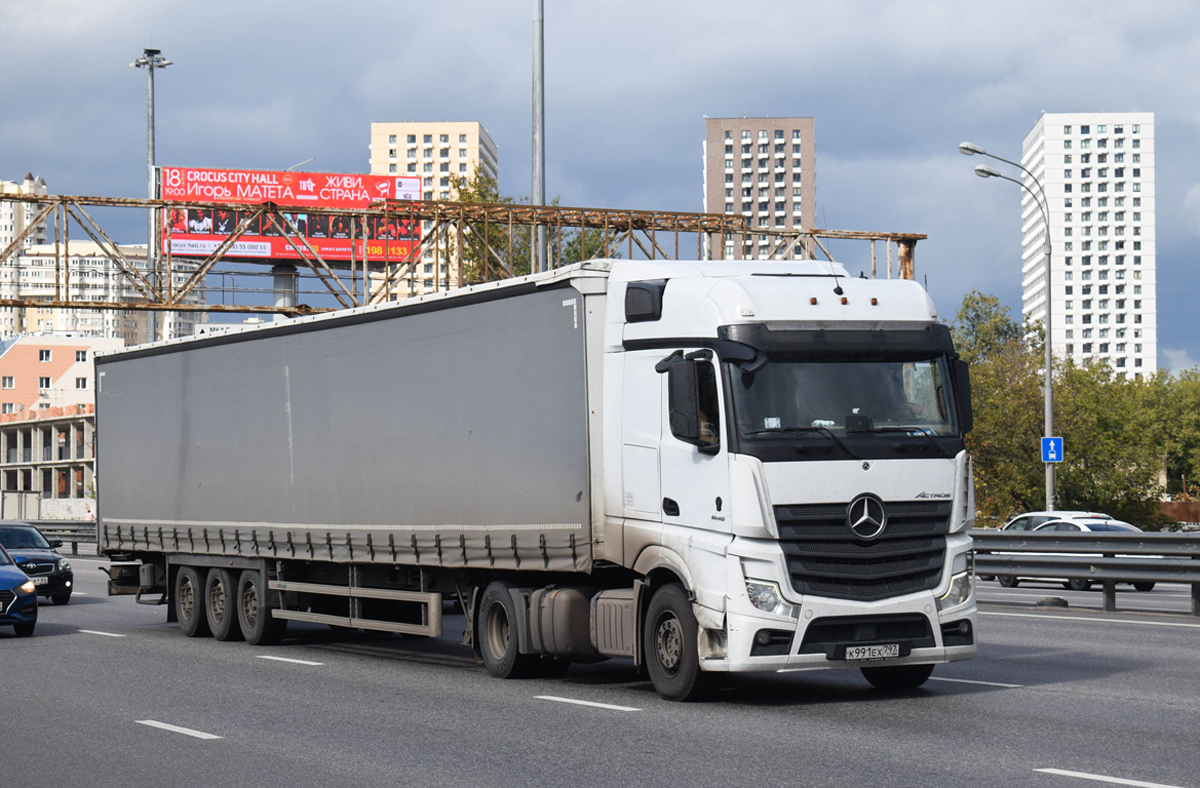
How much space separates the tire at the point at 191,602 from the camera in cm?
1822

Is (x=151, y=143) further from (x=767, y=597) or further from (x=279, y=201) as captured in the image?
(x=767, y=597)

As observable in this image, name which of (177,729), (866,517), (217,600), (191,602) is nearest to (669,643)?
(866,517)

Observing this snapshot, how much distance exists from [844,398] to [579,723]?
294 cm

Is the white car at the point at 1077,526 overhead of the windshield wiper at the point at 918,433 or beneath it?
beneath

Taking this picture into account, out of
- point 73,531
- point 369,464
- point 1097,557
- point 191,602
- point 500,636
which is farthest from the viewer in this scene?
point 73,531

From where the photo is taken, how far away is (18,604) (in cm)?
1802

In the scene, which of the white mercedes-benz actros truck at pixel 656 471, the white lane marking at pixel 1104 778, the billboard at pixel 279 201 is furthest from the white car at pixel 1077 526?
the billboard at pixel 279 201

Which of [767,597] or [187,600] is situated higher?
[767,597]

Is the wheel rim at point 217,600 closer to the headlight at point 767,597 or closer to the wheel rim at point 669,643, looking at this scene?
the wheel rim at point 669,643

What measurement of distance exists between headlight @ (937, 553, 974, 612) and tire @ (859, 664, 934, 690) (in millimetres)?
830

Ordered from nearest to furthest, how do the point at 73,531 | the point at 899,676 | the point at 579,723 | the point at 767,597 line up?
1. the point at 579,723
2. the point at 767,597
3. the point at 899,676
4. the point at 73,531

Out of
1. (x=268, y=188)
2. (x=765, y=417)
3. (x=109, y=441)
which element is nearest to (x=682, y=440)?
(x=765, y=417)

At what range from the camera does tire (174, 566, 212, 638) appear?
59.8 feet

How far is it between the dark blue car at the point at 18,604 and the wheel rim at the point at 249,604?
287 centimetres
